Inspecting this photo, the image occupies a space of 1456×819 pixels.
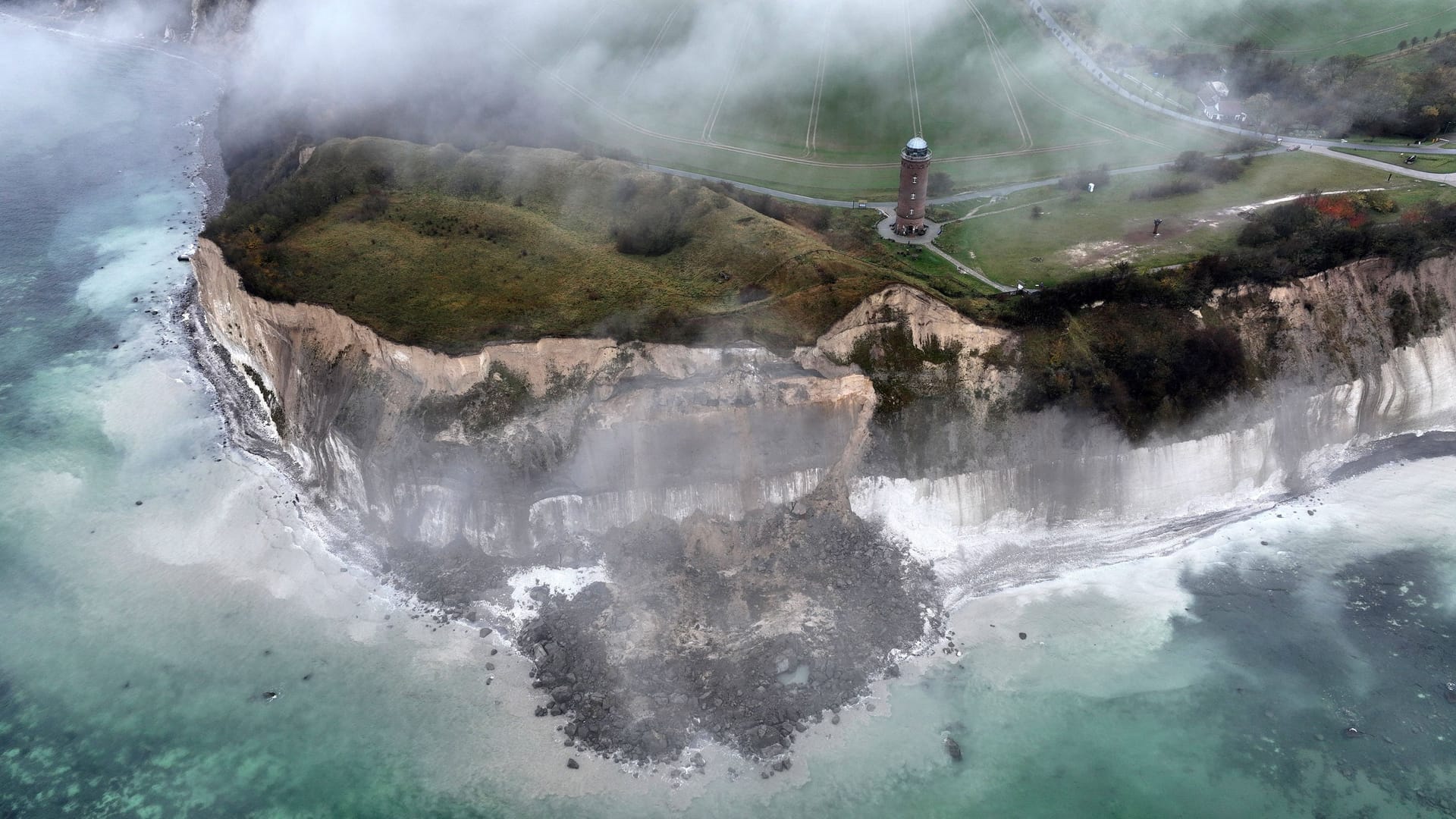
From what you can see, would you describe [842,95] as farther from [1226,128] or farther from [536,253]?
[536,253]

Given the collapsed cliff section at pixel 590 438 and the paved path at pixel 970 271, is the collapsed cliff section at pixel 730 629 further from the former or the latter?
the paved path at pixel 970 271

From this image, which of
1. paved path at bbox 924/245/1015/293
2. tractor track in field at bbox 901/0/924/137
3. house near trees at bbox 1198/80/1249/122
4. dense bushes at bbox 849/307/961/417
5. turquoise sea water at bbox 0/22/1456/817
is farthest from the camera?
tractor track in field at bbox 901/0/924/137

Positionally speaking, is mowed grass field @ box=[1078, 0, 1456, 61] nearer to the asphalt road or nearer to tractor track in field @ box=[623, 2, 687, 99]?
the asphalt road

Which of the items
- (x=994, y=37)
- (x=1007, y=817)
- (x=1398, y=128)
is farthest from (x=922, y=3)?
(x=1007, y=817)

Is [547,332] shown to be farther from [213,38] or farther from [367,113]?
[213,38]

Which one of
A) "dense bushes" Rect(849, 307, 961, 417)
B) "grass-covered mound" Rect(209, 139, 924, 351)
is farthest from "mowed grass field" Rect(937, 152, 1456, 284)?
"dense bushes" Rect(849, 307, 961, 417)
